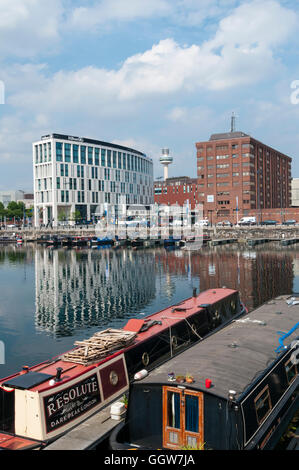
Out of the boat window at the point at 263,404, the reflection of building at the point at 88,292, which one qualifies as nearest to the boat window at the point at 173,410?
the boat window at the point at 263,404

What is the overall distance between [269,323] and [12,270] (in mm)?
65045

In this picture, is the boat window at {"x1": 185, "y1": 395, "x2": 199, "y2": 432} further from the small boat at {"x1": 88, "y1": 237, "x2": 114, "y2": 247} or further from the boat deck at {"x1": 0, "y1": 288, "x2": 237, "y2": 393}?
the small boat at {"x1": 88, "y1": 237, "x2": 114, "y2": 247}

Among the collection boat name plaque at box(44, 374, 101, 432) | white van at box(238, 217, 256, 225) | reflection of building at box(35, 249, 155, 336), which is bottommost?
reflection of building at box(35, 249, 155, 336)

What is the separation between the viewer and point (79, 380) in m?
15.3

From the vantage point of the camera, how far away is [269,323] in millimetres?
19500

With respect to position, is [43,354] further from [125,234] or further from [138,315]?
[125,234]

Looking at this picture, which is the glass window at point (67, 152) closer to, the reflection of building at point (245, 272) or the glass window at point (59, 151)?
the glass window at point (59, 151)

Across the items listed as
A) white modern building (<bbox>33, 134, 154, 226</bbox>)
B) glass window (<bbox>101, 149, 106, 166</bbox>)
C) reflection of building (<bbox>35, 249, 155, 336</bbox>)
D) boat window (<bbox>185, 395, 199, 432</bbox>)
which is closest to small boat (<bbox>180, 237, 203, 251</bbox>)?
Result: reflection of building (<bbox>35, 249, 155, 336</bbox>)

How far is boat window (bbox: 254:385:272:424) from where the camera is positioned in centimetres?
1298

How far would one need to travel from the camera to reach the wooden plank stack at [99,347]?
16547mm

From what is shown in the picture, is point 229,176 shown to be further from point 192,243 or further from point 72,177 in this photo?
point 72,177

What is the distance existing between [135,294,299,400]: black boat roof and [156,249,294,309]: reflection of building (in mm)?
21439

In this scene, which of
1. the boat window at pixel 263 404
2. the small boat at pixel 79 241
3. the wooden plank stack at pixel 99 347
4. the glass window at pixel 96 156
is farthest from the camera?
the glass window at pixel 96 156

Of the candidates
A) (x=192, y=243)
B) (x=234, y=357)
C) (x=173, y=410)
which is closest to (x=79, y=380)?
(x=173, y=410)
